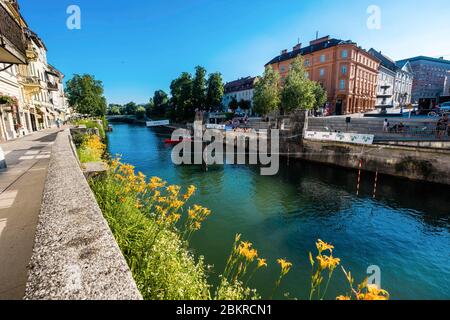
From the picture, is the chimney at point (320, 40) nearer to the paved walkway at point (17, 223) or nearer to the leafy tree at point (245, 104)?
the leafy tree at point (245, 104)

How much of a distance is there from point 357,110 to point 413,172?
39.8 meters

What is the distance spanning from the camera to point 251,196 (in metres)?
14.3

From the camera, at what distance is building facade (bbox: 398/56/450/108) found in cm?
9281

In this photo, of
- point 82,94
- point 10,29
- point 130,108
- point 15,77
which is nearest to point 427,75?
point 82,94

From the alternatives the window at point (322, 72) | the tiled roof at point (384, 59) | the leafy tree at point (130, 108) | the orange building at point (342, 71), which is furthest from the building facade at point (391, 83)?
→ the leafy tree at point (130, 108)

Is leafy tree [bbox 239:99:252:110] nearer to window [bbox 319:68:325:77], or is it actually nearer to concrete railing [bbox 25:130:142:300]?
window [bbox 319:68:325:77]

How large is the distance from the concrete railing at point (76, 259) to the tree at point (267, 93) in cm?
3920

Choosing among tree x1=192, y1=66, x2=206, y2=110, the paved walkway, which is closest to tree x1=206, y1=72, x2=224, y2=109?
tree x1=192, y1=66, x2=206, y2=110

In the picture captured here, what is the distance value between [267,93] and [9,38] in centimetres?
3628

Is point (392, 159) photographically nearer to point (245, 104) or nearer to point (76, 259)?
point (76, 259)

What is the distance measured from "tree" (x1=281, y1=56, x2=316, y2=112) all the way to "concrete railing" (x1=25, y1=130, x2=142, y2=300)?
3781 cm

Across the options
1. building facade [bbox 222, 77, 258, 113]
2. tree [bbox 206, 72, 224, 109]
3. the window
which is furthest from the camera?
building facade [bbox 222, 77, 258, 113]
